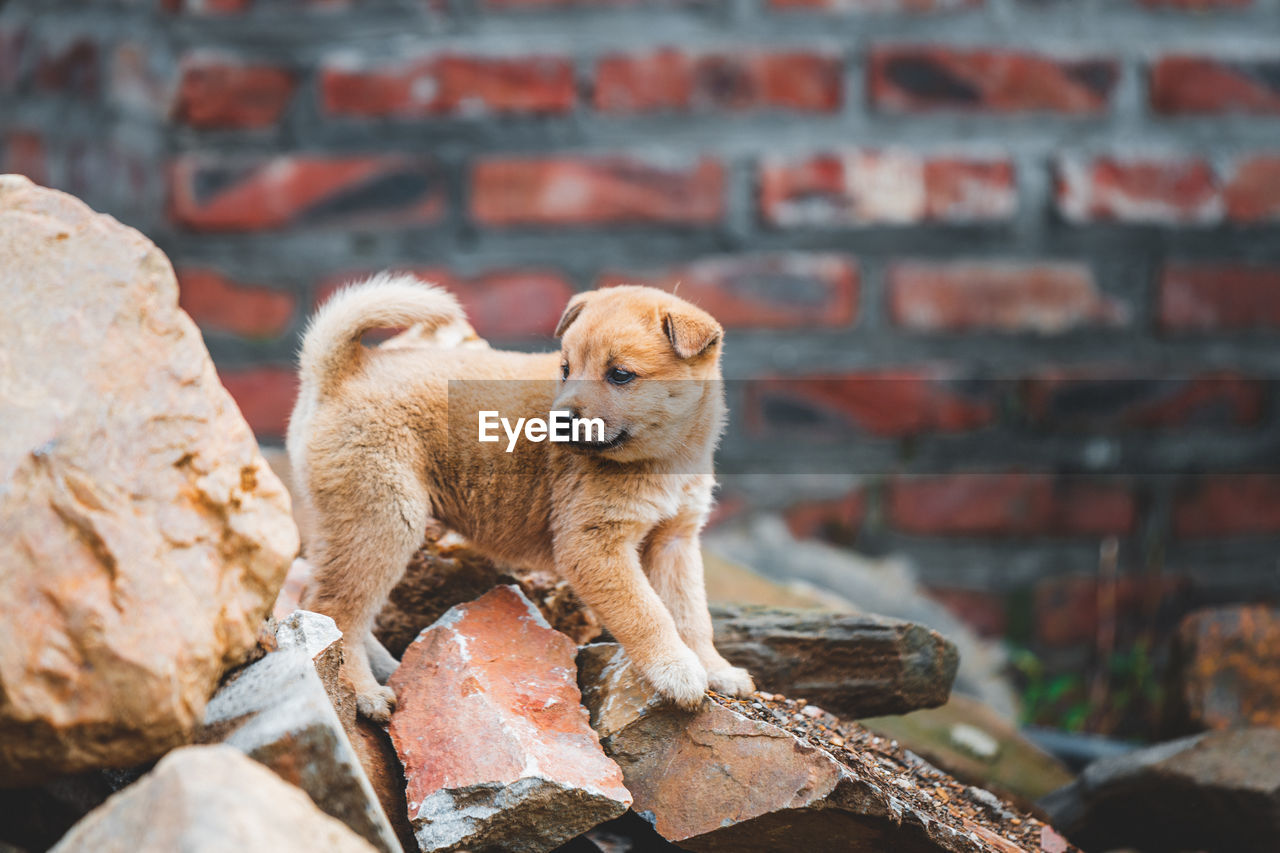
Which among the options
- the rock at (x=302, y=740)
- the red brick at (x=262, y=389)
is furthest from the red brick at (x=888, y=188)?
the rock at (x=302, y=740)

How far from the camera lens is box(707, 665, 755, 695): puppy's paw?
1723 millimetres

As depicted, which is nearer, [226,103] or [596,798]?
[596,798]

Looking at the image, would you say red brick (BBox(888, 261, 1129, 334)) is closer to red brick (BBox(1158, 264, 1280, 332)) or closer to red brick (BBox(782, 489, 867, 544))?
red brick (BBox(1158, 264, 1280, 332))

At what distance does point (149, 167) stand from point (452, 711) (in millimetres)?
1782

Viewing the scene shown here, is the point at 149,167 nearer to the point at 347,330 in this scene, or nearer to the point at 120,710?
the point at 347,330

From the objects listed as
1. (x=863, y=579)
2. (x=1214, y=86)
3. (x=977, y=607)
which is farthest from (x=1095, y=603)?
(x=1214, y=86)

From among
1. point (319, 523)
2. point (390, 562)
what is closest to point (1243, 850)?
point (390, 562)

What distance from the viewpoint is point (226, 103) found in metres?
2.71

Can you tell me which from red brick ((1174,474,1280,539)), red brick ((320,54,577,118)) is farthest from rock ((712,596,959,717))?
red brick ((320,54,577,118))

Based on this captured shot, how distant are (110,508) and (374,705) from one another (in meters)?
0.58

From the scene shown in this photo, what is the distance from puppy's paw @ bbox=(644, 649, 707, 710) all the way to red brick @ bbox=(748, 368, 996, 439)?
121 centimetres

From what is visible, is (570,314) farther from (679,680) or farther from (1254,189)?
(1254,189)

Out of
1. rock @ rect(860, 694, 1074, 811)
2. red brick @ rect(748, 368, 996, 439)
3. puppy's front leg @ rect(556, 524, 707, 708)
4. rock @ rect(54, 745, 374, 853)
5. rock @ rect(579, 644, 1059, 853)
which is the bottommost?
rock @ rect(860, 694, 1074, 811)

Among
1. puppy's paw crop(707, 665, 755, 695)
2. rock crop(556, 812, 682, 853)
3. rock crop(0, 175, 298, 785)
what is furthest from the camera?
puppy's paw crop(707, 665, 755, 695)
